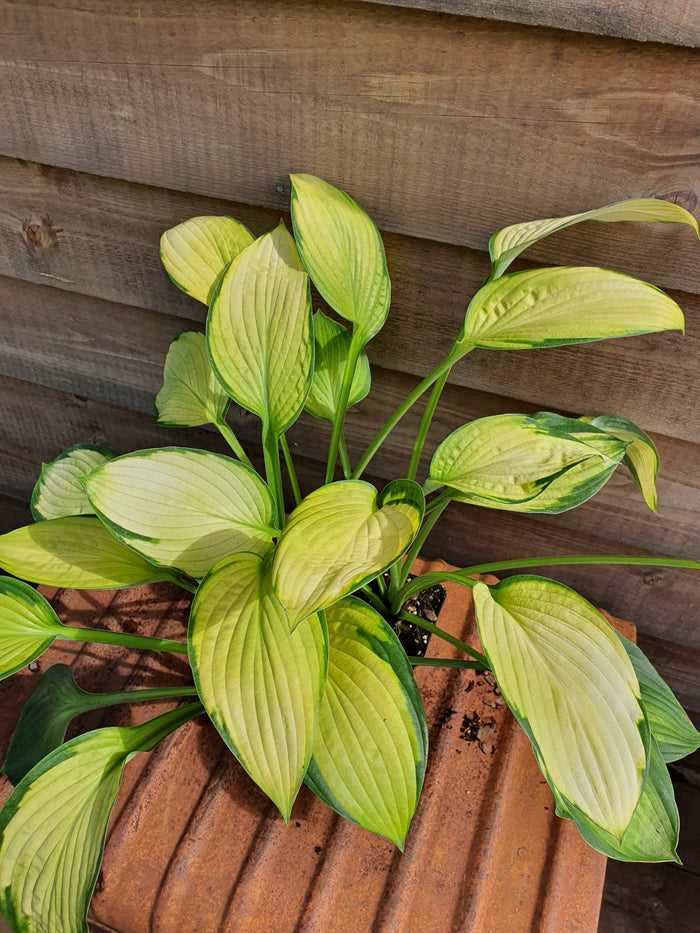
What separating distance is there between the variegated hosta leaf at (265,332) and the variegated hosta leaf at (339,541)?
15 centimetres

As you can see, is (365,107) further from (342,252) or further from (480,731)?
(480,731)

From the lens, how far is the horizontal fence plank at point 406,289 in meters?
0.86

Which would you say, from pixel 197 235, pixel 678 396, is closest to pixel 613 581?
pixel 678 396

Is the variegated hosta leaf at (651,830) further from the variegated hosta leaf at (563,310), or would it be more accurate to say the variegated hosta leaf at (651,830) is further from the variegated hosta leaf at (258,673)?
the variegated hosta leaf at (563,310)

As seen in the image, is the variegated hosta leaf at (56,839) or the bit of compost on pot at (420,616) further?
the bit of compost on pot at (420,616)

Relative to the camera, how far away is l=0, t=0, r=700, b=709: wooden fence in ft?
2.25

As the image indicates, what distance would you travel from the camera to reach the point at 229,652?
0.61 metres

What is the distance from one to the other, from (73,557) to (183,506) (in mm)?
185

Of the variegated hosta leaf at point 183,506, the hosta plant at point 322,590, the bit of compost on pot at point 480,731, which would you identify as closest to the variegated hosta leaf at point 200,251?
the hosta plant at point 322,590

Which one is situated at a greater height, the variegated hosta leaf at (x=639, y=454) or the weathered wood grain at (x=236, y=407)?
the variegated hosta leaf at (x=639, y=454)

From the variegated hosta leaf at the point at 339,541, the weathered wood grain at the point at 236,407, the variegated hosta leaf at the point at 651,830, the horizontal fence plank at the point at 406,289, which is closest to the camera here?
the variegated hosta leaf at the point at 339,541

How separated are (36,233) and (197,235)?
35 centimetres

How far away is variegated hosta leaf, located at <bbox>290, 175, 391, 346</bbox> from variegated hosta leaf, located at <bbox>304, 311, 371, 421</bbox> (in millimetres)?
96

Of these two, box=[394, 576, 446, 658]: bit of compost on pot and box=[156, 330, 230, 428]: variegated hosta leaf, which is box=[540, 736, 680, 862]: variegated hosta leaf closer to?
box=[394, 576, 446, 658]: bit of compost on pot
